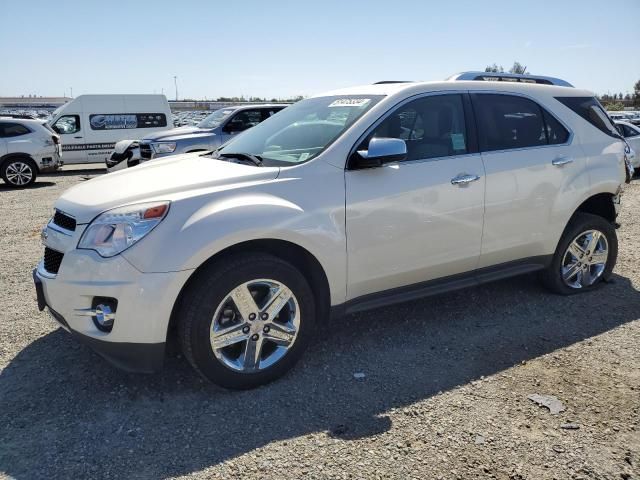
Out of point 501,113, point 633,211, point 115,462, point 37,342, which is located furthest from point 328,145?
point 633,211

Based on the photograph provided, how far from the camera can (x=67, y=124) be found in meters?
16.3

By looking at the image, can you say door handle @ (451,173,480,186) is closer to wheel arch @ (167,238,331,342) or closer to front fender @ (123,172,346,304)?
front fender @ (123,172,346,304)

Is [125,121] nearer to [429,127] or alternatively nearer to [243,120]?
[243,120]

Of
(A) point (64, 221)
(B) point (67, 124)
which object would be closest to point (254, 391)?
(A) point (64, 221)

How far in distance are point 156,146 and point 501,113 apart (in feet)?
24.9

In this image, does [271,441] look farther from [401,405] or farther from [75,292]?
[75,292]

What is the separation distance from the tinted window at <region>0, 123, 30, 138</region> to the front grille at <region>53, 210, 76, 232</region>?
11.5 metres

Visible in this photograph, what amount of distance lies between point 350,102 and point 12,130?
1208 cm

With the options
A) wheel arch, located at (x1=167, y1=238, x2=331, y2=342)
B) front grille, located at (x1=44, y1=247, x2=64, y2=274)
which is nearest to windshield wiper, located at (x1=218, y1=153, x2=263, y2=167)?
wheel arch, located at (x1=167, y1=238, x2=331, y2=342)

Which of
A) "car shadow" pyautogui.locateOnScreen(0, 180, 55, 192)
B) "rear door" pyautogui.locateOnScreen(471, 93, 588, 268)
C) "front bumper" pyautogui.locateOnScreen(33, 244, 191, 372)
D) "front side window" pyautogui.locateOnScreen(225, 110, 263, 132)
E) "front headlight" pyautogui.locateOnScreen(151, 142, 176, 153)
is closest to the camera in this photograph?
"front bumper" pyautogui.locateOnScreen(33, 244, 191, 372)

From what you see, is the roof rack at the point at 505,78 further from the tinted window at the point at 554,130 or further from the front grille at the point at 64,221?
the front grille at the point at 64,221

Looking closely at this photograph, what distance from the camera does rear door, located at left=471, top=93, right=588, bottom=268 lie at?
3943 millimetres

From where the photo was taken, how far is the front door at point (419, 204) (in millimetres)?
3383

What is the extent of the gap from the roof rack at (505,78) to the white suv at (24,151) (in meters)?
11.8
